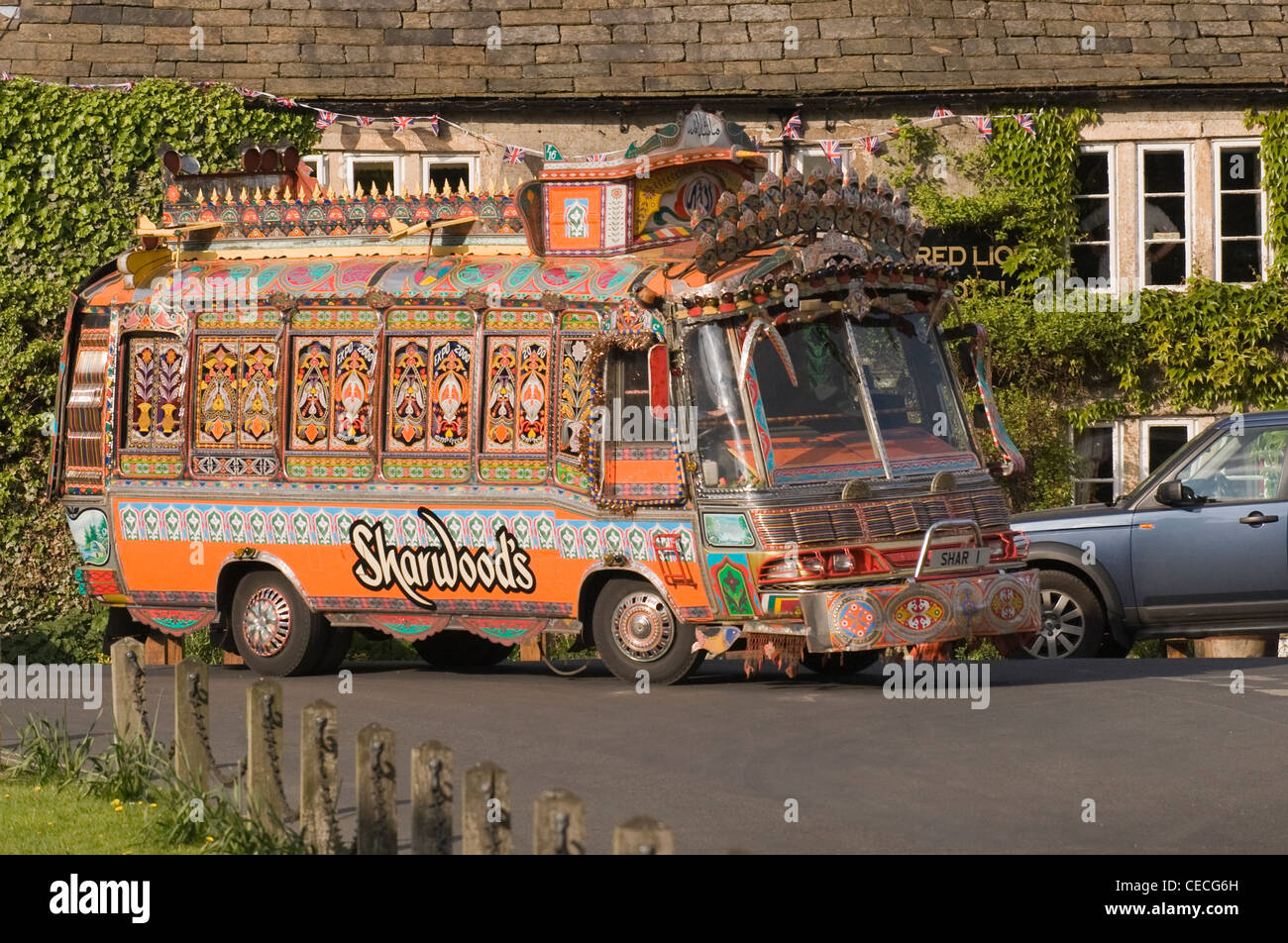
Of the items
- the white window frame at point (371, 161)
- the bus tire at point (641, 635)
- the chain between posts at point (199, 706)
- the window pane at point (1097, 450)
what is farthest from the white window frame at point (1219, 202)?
the chain between posts at point (199, 706)

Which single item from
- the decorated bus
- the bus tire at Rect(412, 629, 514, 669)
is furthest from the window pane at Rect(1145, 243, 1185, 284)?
the bus tire at Rect(412, 629, 514, 669)

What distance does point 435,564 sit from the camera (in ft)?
51.0

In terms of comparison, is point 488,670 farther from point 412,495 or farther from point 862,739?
point 862,739

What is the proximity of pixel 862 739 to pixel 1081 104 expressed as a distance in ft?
41.8

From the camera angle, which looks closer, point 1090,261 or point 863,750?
point 863,750

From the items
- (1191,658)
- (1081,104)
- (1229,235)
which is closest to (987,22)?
(1081,104)

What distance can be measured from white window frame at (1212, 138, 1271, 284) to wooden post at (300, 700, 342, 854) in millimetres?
16769

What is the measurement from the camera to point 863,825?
10031 millimetres

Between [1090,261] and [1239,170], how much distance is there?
1.83 m

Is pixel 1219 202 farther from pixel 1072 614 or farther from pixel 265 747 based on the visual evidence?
pixel 265 747

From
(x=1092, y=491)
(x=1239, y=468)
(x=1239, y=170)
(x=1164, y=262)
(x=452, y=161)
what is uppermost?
(x=452, y=161)

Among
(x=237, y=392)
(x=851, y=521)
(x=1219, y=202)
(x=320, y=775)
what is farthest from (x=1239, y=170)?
(x=320, y=775)

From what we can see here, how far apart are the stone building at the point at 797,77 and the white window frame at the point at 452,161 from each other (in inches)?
0.9

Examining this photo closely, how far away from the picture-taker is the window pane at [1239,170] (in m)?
23.6
